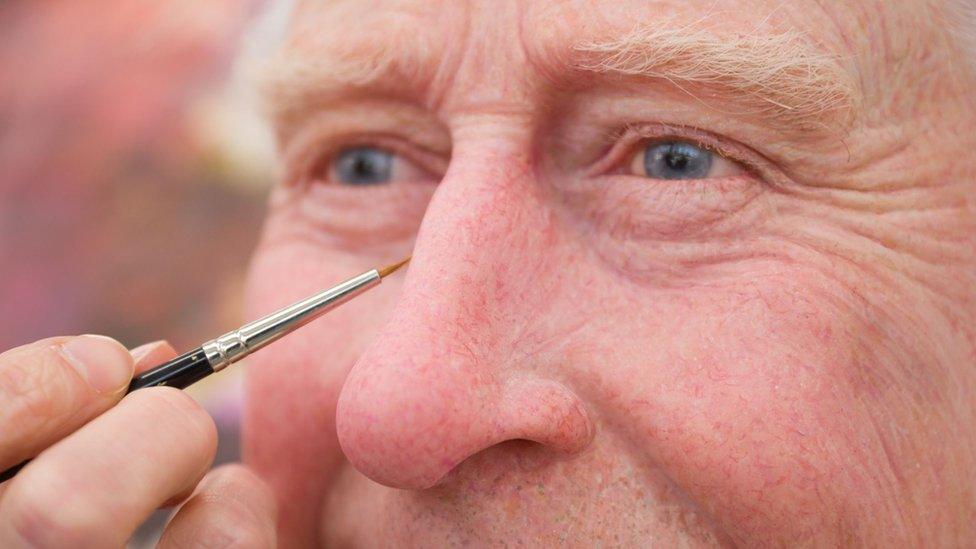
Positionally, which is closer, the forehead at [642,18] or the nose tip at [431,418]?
the nose tip at [431,418]

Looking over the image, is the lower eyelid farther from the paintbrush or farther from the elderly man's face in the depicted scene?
the paintbrush

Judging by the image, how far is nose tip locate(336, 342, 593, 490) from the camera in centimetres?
95

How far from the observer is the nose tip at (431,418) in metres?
0.95

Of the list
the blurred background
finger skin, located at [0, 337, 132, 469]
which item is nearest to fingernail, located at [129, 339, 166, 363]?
finger skin, located at [0, 337, 132, 469]

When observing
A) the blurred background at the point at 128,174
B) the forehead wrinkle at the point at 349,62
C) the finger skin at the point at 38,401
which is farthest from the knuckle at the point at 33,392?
the blurred background at the point at 128,174

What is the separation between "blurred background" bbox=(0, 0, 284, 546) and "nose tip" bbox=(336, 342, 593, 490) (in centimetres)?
161

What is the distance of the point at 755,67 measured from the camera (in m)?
1.04

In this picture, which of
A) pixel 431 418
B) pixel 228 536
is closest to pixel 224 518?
pixel 228 536

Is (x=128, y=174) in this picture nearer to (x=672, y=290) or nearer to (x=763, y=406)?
(x=672, y=290)

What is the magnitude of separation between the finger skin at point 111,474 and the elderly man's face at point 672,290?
0.16 meters

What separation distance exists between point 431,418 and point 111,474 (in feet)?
1.02

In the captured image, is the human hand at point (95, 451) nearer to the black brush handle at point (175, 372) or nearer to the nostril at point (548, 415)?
the black brush handle at point (175, 372)

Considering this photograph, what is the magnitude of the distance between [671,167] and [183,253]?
1.76 metres

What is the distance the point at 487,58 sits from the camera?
1158 mm
